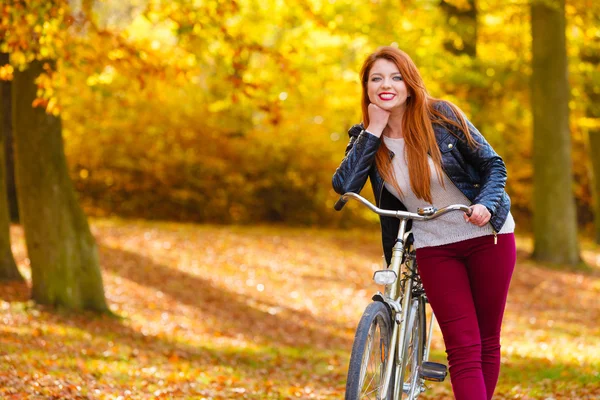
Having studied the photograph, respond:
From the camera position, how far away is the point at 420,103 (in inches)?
166

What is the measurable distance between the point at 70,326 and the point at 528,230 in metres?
18.6

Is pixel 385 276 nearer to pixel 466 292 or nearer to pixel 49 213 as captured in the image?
pixel 466 292

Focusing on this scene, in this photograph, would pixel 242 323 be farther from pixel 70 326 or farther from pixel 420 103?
pixel 420 103

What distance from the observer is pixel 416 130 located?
13.7ft

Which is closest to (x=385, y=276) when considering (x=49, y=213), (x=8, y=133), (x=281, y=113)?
(x=49, y=213)

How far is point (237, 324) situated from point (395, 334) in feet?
23.8

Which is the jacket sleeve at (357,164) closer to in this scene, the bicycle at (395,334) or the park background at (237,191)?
the bicycle at (395,334)

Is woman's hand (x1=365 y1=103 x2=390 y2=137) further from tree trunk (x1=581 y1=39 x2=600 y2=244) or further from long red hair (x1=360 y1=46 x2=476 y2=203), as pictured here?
tree trunk (x1=581 y1=39 x2=600 y2=244)

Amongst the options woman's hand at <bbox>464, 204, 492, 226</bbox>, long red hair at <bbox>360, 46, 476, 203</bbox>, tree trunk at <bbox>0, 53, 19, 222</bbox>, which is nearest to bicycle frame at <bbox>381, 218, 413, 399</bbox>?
Answer: long red hair at <bbox>360, 46, 476, 203</bbox>

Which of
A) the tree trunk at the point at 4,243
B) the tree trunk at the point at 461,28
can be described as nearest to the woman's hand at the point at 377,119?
the tree trunk at the point at 4,243

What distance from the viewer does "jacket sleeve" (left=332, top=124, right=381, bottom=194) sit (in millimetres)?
4164

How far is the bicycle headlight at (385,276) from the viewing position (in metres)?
3.96

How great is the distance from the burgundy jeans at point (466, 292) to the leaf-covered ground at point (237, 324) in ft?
7.61

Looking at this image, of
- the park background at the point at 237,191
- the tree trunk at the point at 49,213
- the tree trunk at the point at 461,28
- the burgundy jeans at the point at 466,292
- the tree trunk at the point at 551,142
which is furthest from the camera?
the tree trunk at the point at 461,28
